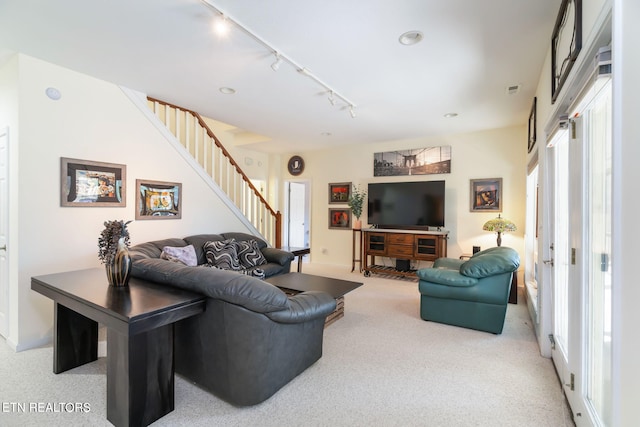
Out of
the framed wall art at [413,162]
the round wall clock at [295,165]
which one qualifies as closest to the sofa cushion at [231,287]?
the framed wall art at [413,162]

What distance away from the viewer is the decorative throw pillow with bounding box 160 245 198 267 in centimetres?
343

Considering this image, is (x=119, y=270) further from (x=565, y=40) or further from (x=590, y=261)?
(x=565, y=40)

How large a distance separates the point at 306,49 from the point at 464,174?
3982 mm

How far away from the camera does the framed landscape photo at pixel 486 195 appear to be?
509 centimetres

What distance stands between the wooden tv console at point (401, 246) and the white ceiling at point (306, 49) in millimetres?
2109

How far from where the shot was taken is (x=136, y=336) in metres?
1.71

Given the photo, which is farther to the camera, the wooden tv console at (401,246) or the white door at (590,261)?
the wooden tv console at (401,246)

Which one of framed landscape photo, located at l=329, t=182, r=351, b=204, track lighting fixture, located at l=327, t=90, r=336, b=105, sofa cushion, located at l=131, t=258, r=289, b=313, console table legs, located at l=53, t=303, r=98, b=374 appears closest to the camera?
sofa cushion, located at l=131, t=258, r=289, b=313

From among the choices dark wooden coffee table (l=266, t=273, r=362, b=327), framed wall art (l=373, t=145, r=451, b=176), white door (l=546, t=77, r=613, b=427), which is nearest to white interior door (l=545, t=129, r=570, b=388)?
white door (l=546, t=77, r=613, b=427)

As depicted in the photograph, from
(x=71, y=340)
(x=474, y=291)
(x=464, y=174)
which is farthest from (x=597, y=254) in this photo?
(x=464, y=174)

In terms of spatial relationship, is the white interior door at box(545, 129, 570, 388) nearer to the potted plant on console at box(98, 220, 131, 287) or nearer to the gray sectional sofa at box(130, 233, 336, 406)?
the gray sectional sofa at box(130, 233, 336, 406)

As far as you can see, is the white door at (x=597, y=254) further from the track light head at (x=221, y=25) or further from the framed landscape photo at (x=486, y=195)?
the framed landscape photo at (x=486, y=195)

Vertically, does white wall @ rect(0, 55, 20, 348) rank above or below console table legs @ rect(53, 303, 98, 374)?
above

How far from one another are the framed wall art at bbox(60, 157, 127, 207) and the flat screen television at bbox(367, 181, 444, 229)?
425 centimetres
